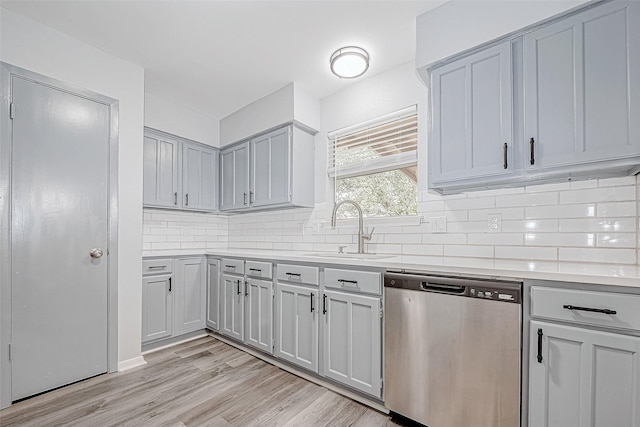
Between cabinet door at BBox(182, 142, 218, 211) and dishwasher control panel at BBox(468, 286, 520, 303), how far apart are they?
3.10 meters

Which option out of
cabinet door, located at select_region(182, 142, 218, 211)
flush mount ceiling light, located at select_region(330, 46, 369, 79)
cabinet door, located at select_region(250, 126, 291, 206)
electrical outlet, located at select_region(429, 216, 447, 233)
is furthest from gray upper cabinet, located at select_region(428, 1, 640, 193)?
cabinet door, located at select_region(182, 142, 218, 211)

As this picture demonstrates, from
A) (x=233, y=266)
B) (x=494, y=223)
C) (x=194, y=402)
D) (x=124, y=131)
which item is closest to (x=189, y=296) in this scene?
(x=233, y=266)

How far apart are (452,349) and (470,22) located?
6.36ft

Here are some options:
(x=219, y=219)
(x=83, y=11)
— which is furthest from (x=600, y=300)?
(x=219, y=219)

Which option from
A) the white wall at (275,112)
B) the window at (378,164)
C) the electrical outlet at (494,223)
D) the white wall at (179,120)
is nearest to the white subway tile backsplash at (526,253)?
the electrical outlet at (494,223)

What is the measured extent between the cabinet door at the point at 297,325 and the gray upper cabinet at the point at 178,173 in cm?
175

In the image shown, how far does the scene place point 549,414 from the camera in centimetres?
133

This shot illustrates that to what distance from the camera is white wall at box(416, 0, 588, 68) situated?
1632 millimetres

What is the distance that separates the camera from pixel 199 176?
3.67 meters

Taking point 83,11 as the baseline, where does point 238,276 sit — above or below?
below

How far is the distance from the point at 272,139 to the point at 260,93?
0.52 meters

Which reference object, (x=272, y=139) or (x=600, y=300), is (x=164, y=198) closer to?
(x=272, y=139)

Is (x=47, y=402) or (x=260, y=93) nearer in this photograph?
(x=47, y=402)

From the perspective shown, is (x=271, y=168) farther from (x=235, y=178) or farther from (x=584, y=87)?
(x=584, y=87)
